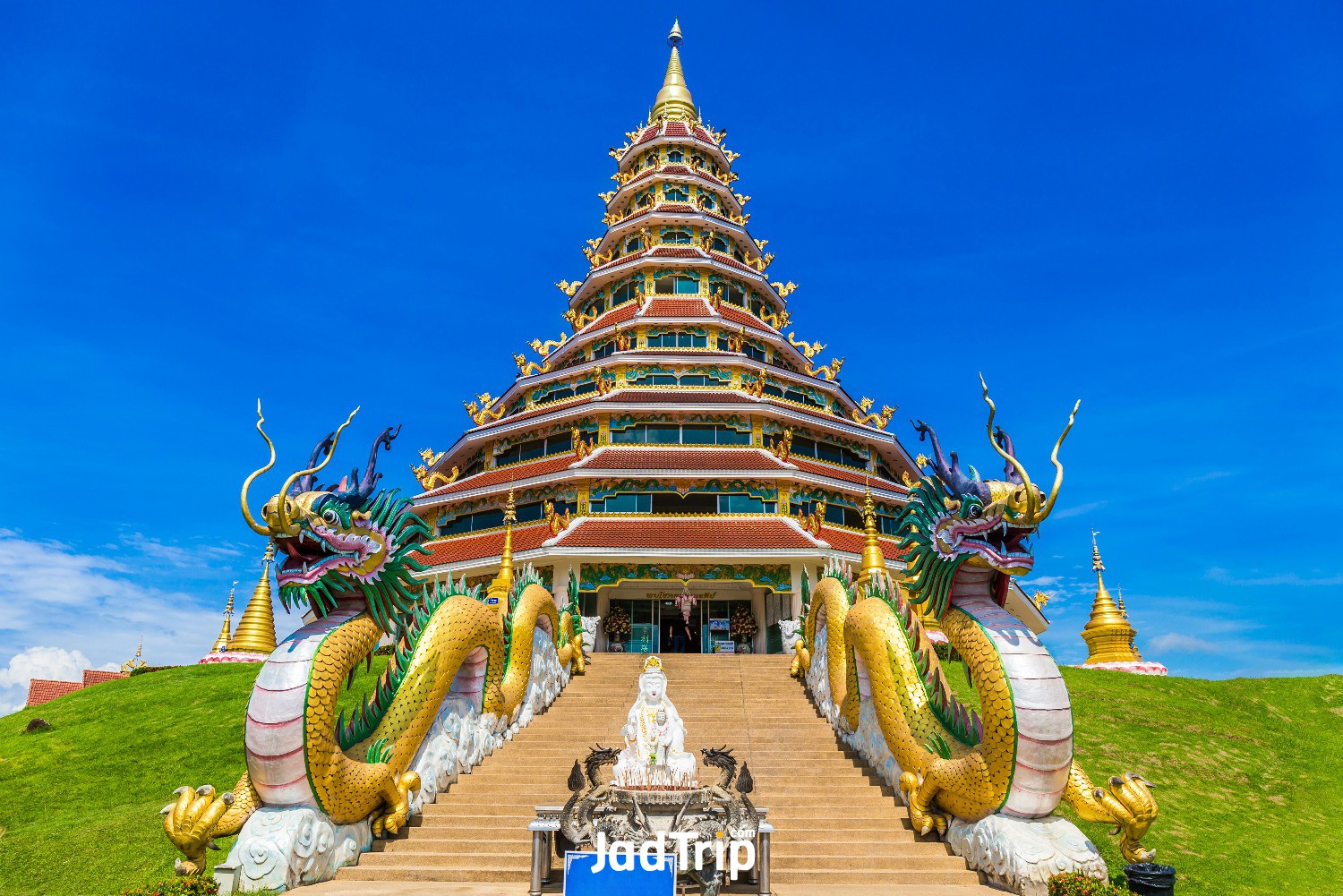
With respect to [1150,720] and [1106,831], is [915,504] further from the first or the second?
[1150,720]

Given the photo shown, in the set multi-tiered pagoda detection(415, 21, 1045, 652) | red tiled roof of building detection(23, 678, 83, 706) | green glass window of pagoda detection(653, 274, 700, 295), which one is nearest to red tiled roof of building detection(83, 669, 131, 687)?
red tiled roof of building detection(23, 678, 83, 706)

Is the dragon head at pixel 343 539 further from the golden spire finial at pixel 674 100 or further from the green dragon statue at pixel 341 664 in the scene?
the golden spire finial at pixel 674 100

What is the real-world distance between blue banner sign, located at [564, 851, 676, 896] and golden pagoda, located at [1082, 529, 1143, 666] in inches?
858

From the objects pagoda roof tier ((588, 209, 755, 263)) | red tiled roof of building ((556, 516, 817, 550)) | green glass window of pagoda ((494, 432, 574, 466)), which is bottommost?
red tiled roof of building ((556, 516, 817, 550))

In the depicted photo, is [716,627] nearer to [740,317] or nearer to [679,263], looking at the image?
[740,317]

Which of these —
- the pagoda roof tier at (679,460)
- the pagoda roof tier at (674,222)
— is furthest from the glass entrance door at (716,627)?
the pagoda roof tier at (674,222)

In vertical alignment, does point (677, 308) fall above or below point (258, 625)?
above

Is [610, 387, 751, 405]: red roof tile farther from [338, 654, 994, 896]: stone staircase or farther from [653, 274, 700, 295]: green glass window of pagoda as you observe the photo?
[338, 654, 994, 896]: stone staircase

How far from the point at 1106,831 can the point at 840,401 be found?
60.5ft

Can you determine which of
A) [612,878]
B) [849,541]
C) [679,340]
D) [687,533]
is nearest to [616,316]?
[679,340]

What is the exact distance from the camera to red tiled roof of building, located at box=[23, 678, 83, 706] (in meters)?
25.8

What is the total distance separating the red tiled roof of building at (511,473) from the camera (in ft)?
76.6

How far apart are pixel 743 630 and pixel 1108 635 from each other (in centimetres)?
1183

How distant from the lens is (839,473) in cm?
2452
